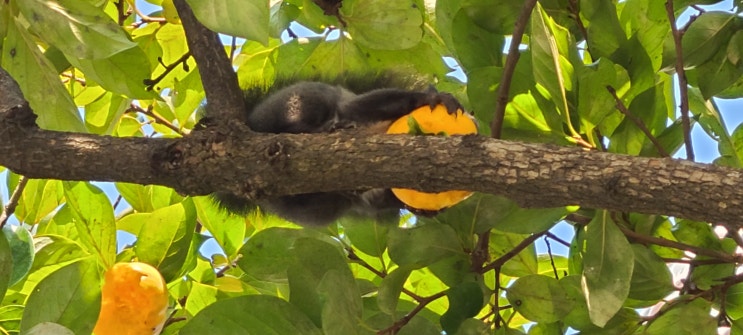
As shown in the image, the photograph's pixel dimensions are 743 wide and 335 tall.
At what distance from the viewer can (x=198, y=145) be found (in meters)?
1.12

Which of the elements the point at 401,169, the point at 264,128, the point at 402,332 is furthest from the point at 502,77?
the point at 264,128

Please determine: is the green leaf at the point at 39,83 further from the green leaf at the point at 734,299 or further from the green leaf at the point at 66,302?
the green leaf at the point at 734,299

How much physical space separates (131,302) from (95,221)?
6.5 inches

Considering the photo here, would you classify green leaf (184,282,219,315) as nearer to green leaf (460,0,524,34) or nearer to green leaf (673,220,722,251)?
green leaf (460,0,524,34)

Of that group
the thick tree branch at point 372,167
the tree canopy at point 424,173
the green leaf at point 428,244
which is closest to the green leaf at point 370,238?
the tree canopy at point 424,173

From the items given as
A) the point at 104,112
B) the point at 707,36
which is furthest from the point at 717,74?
the point at 104,112

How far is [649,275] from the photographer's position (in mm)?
1239

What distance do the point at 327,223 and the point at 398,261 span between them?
10.0 inches

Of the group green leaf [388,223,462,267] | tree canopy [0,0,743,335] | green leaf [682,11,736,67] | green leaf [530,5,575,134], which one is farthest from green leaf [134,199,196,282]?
green leaf [682,11,736,67]

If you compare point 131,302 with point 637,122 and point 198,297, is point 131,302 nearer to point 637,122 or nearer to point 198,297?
point 198,297

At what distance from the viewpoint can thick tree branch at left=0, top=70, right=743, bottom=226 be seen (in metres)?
0.88

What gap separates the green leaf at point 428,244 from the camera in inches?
49.6

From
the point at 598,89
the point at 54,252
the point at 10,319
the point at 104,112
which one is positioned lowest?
the point at 10,319

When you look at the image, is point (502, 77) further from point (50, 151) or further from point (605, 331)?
point (50, 151)
